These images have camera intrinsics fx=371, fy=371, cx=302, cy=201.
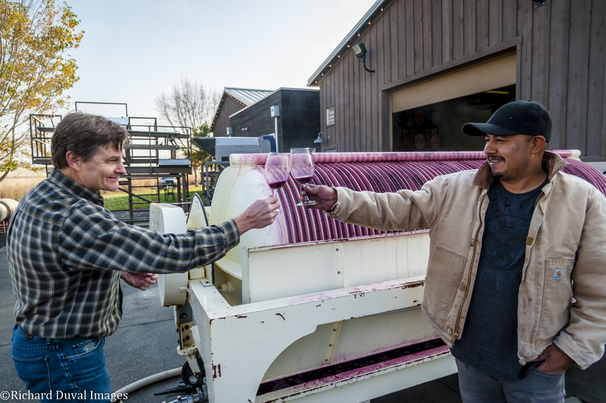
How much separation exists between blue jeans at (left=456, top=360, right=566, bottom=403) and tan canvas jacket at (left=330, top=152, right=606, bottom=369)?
0.13m

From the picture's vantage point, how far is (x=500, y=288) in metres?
1.54

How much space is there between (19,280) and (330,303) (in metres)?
1.29

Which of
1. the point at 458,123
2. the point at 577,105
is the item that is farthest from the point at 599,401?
the point at 458,123

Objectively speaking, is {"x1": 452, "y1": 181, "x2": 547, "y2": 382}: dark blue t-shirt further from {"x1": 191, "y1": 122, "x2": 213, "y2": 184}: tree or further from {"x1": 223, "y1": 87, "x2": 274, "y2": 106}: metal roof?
{"x1": 191, "y1": 122, "x2": 213, "y2": 184}: tree

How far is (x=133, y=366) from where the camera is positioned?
3.55m

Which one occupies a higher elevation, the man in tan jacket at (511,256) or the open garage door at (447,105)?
the open garage door at (447,105)

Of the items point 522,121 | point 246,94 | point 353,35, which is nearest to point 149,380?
point 522,121

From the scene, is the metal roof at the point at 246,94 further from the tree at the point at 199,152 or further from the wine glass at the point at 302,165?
the wine glass at the point at 302,165

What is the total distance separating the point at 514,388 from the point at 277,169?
4.43 ft

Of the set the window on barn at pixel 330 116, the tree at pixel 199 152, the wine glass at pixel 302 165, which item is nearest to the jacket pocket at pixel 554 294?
the wine glass at pixel 302 165

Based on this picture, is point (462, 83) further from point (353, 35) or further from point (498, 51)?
point (353, 35)

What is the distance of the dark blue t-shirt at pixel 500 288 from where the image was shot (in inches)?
59.7

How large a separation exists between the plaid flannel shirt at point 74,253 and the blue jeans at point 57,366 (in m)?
0.06

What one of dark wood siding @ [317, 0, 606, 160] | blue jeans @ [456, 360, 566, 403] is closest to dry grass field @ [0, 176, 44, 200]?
dark wood siding @ [317, 0, 606, 160]
